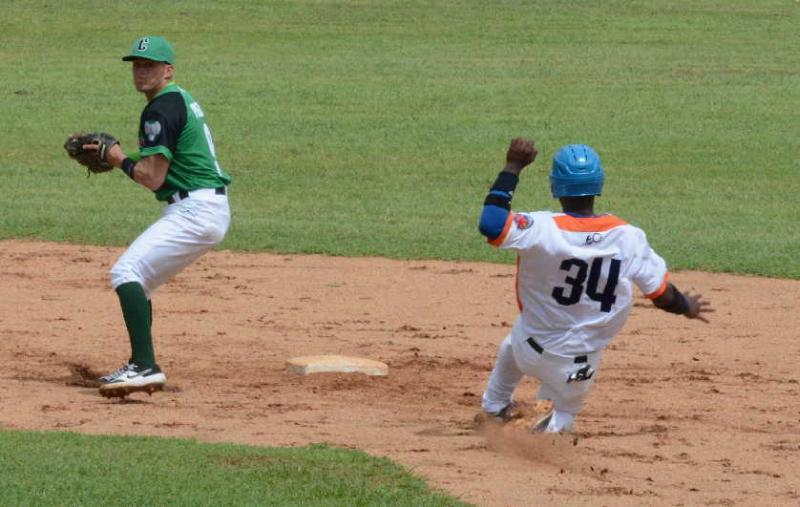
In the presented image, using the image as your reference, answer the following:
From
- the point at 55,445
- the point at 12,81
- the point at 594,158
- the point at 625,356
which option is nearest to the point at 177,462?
the point at 55,445

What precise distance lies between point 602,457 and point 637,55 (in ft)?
61.5

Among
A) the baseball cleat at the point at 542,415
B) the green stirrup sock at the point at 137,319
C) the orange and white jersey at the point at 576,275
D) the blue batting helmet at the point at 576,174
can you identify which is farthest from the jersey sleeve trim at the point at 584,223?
the green stirrup sock at the point at 137,319

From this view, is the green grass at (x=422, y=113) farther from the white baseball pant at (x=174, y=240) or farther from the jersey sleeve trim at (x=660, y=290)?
the jersey sleeve trim at (x=660, y=290)

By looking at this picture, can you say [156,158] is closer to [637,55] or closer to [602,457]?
[602,457]

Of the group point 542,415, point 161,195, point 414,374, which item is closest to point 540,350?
point 542,415

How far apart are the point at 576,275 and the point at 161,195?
2.60 meters

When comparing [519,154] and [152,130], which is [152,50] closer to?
[152,130]

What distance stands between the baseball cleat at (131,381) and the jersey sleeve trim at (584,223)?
241 centimetres

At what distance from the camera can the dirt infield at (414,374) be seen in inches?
270

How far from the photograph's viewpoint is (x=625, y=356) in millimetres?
9609

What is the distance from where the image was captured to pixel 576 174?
6992 mm

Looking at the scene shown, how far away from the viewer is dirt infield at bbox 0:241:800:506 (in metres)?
6.86

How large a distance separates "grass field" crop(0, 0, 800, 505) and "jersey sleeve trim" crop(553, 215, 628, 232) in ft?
4.47

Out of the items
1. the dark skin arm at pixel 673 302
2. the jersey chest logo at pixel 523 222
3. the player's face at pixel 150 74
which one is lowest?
the dark skin arm at pixel 673 302
